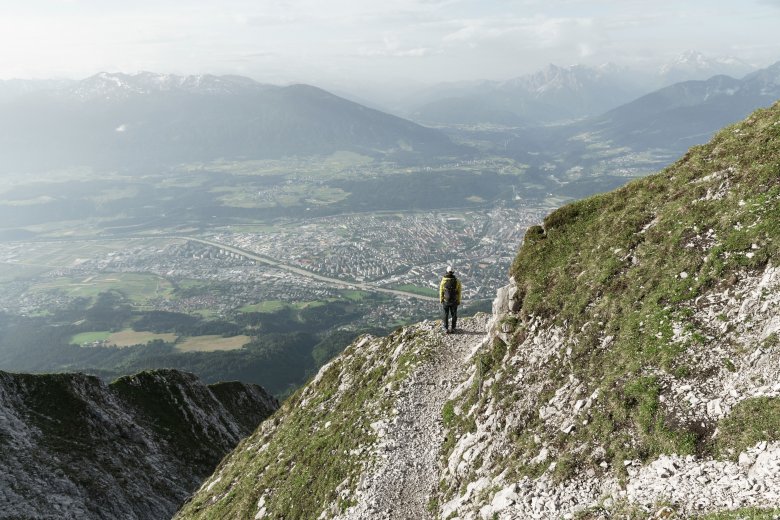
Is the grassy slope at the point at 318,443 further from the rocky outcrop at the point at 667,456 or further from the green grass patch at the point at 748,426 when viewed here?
the green grass patch at the point at 748,426

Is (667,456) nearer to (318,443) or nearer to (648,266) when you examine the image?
(648,266)

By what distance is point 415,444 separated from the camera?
29.7m

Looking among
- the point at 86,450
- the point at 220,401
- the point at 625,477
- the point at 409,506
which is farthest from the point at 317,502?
the point at 220,401

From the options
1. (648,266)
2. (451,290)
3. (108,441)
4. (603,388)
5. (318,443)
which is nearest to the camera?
(603,388)

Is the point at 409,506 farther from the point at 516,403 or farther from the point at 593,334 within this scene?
the point at 593,334

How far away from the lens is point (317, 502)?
2967cm

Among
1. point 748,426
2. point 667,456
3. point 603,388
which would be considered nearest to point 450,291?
point 603,388

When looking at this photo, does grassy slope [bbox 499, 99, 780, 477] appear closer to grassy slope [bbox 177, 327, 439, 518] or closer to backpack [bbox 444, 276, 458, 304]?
backpack [bbox 444, 276, 458, 304]

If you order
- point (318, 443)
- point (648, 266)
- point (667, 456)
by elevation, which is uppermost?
point (648, 266)

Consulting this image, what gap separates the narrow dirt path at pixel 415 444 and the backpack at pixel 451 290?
169 inches

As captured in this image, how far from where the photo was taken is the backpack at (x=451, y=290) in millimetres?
36781

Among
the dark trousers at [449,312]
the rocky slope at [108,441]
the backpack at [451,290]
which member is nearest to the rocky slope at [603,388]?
the dark trousers at [449,312]

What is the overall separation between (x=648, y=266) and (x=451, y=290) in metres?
15.0

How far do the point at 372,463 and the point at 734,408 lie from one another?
19.7 metres
